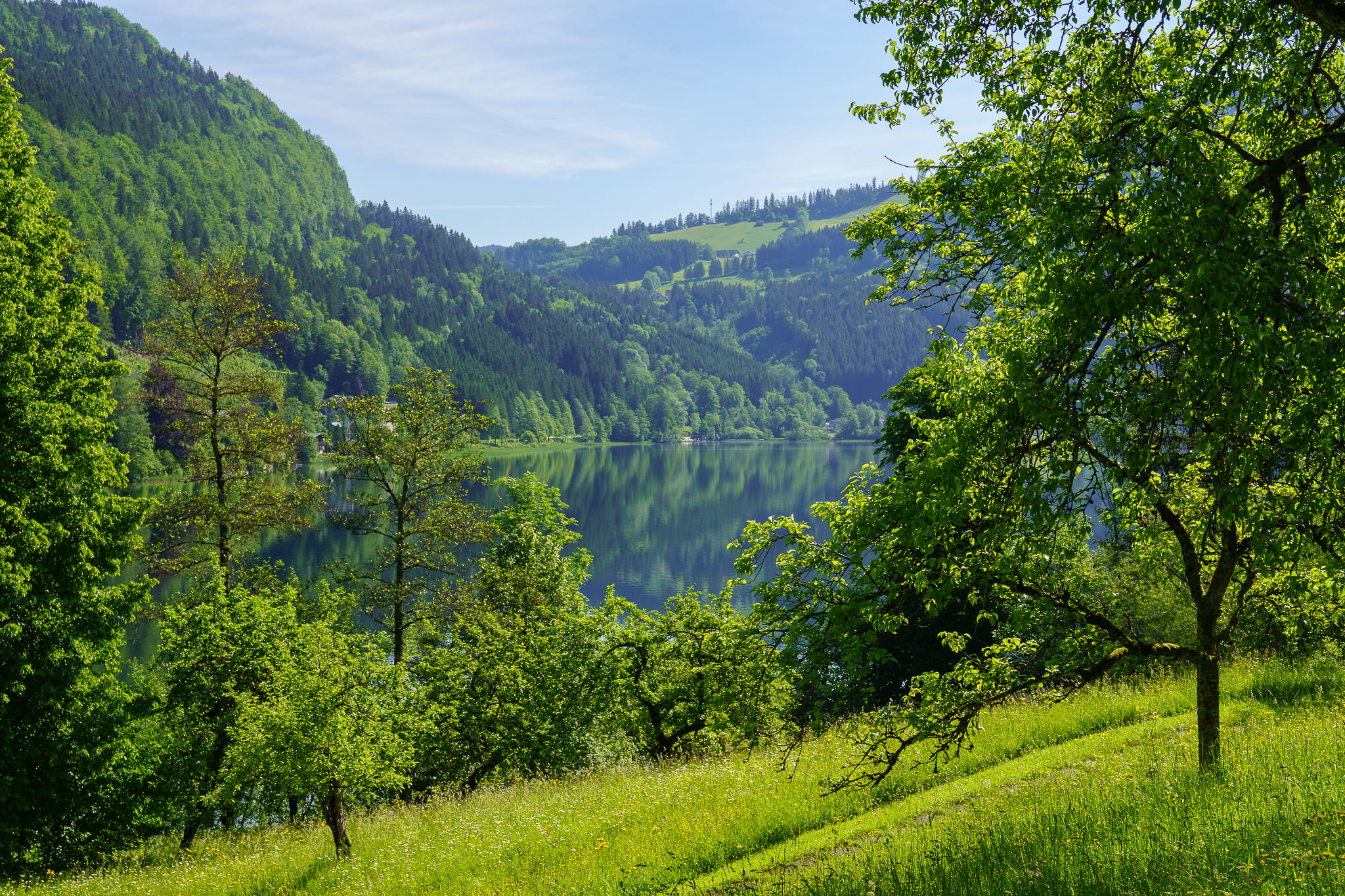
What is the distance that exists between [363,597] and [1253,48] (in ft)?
82.6

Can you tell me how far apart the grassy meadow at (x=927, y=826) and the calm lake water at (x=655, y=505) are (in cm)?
1208

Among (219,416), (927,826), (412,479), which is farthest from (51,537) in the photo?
(927,826)

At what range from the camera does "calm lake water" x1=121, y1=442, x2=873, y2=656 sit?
67.8 metres

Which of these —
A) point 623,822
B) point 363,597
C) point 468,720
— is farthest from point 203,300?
point 623,822

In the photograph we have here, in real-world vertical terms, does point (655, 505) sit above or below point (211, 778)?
below

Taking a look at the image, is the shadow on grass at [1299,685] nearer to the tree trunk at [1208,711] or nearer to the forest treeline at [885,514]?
the forest treeline at [885,514]

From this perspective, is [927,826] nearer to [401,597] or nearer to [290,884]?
[290,884]

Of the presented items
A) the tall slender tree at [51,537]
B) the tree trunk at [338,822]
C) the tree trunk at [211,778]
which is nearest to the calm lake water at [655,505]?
the tree trunk at [211,778]

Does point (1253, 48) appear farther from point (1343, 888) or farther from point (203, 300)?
point (203, 300)

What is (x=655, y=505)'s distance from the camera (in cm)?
10831

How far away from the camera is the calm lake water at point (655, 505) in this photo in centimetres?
6775

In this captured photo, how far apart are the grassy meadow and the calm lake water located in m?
12.1

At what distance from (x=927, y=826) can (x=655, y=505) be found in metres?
99.8

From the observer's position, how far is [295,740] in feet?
42.1
